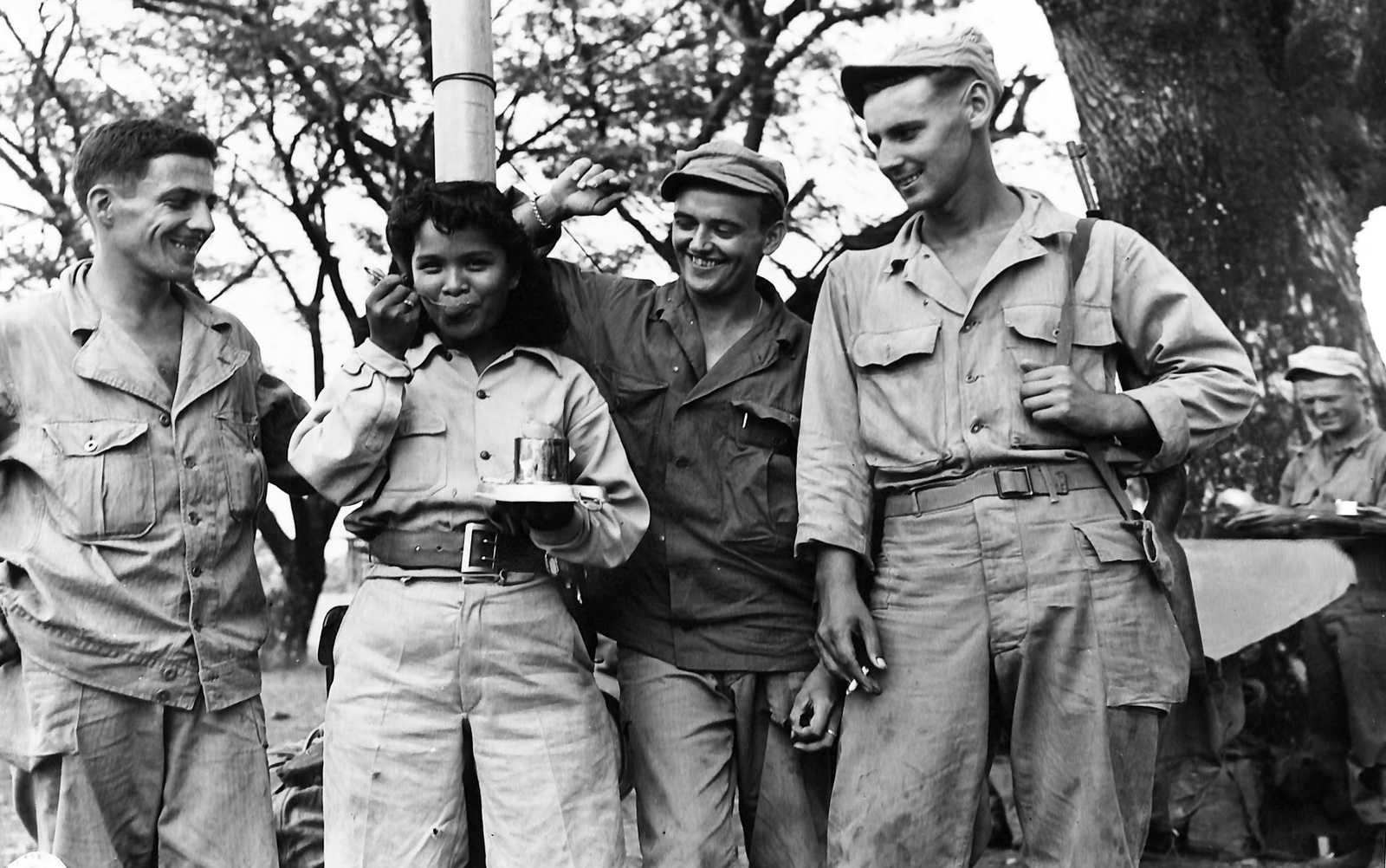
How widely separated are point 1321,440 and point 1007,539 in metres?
3.80

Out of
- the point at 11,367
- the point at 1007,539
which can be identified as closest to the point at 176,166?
the point at 11,367

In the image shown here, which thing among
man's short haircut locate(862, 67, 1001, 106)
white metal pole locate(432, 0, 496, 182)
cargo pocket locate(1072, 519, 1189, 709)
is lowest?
cargo pocket locate(1072, 519, 1189, 709)

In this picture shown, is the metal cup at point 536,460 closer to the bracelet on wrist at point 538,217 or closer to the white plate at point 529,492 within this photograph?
the white plate at point 529,492

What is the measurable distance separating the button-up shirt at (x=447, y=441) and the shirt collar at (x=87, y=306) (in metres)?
0.45

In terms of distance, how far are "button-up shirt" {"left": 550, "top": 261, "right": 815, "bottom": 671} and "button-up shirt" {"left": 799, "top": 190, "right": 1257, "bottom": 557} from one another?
0.16m

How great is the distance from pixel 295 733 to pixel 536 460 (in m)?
8.51

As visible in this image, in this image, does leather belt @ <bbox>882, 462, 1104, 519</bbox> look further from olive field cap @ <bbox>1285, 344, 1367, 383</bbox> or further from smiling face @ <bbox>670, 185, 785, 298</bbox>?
olive field cap @ <bbox>1285, 344, 1367, 383</bbox>

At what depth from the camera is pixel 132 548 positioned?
3.03 m

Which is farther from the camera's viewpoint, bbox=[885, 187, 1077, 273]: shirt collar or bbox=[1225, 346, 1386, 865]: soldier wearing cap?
bbox=[1225, 346, 1386, 865]: soldier wearing cap

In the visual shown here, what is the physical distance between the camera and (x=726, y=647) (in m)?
3.18

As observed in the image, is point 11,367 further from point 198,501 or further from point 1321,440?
point 1321,440

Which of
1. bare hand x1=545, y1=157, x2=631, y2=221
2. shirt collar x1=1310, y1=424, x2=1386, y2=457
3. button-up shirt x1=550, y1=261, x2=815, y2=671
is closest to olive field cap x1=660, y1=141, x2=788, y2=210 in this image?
bare hand x1=545, y1=157, x2=631, y2=221

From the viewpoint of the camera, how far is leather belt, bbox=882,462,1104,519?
2.95 meters

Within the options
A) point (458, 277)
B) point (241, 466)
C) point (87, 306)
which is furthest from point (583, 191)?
point (87, 306)
